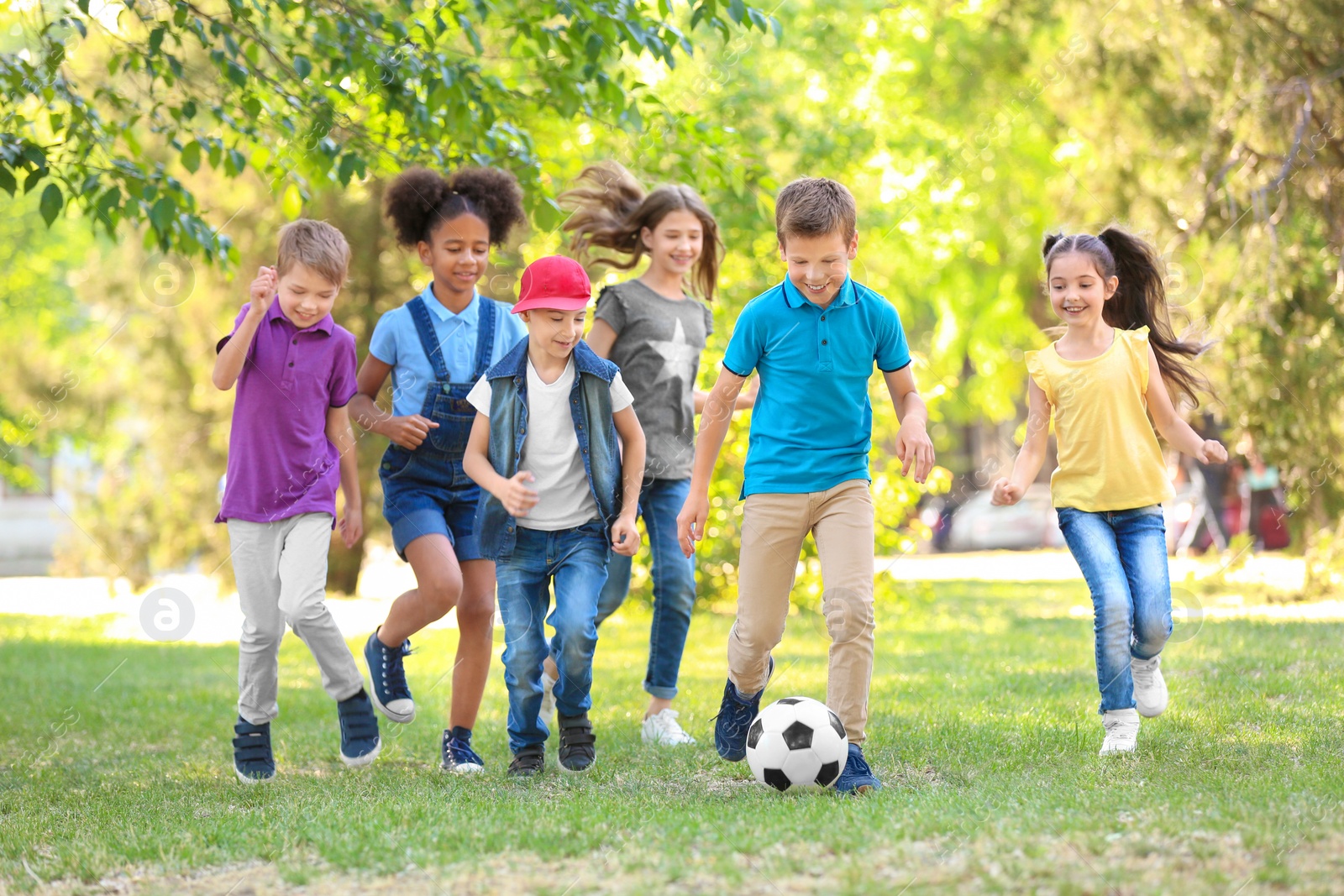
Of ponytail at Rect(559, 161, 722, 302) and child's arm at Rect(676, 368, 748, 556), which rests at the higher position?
ponytail at Rect(559, 161, 722, 302)

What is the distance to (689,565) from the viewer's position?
5340 millimetres

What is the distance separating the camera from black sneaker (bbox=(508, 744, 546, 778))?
4.71 meters

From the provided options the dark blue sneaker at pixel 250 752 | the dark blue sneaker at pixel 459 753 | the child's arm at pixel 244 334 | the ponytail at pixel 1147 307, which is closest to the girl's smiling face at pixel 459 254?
the child's arm at pixel 244 334

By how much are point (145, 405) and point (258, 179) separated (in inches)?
120

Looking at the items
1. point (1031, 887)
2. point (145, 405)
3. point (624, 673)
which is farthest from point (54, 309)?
point (1031, 887)

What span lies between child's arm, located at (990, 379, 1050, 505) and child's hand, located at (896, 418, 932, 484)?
15.5 inches

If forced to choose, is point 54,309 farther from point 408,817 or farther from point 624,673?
point 408,817

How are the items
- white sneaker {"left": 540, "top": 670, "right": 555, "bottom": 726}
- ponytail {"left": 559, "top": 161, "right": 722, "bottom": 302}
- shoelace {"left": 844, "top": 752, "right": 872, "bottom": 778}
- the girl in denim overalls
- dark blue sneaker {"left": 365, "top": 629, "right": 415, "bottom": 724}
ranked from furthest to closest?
1. white sneaker {"left": 540, "top": 670, "right": 555, "bottom": 726}
2. ponytail {"left": 559, "top": 161, "right": 722, "bottom": 302}
3. dark blue sneaker {"left": 365, "top": 629, "right": 415, "bottom": 724}
4. the girl in denim overalls
5. shoelace {"left": 844, "top": 752, "right": 872, "bottom": 778}

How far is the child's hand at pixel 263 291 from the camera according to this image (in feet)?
14.9

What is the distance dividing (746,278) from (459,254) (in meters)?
6.36

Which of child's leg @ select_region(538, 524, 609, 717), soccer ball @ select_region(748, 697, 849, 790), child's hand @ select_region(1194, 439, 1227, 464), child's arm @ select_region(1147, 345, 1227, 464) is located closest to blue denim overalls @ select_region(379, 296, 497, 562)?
child's leg @ select_region(538, 524, 609, 717)

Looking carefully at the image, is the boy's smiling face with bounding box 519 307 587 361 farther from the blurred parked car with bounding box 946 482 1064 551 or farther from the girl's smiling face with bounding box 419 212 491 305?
the blurred parked car with bounding box 946 482 1064 551

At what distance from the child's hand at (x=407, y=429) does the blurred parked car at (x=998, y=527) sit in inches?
996

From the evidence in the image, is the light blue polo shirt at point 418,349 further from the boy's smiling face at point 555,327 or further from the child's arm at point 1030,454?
the child's arm at point 1030,454
